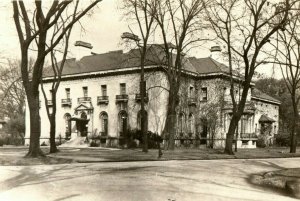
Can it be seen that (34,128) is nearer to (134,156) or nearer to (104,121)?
(134,156)

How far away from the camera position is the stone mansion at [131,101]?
42.6 m

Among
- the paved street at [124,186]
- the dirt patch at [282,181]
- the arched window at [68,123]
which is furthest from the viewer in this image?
the arched window at [68,123]

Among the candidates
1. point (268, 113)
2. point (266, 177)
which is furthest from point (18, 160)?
point (268, 113)

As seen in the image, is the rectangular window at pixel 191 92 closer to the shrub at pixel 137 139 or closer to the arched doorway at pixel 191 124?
the arched doorway at pixel 191 124

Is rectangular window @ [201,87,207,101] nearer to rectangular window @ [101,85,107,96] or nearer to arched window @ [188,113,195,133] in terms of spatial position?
arched window @ [188,113,195,133]

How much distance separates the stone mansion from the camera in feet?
140

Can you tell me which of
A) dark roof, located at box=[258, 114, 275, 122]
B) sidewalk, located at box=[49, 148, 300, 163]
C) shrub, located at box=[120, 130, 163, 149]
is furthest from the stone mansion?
sidewalk, located at box=[49, 148, 300, 163]

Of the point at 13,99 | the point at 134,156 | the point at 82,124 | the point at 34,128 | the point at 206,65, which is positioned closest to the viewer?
the point at 34,128

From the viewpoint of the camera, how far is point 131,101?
43.9 m

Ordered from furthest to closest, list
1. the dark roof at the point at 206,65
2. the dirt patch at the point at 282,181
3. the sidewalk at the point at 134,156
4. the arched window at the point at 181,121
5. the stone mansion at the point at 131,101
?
1. the dark roof at the point at 206,65
2. the arched window at the point at 181,121
3. the stone mansion at the point at 131,101
4. the sidewalk at the point at 134,156
5. the dirt patch at the point at 282,181

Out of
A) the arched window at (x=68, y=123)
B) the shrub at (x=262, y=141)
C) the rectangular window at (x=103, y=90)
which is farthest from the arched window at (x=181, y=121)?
the shrub at (x=262, y=141)

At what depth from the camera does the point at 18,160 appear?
17969mm

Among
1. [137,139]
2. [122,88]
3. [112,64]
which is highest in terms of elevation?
[112,64]

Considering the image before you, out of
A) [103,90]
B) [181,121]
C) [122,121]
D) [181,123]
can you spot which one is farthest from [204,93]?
[103,90]
